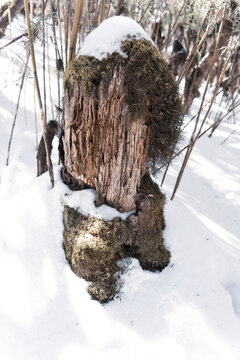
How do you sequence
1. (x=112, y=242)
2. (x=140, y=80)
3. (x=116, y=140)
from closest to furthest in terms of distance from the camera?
(x=140, y=80) < (x=116, y=140) < (x=112, y=242)

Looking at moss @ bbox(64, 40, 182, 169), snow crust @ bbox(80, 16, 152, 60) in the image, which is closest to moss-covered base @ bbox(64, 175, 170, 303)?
moss @ bbox(64, 40, 182, 169)

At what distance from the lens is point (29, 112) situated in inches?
135

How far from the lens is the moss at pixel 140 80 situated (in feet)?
3.46

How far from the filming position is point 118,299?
126cm

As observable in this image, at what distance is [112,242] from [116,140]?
19.7 inches

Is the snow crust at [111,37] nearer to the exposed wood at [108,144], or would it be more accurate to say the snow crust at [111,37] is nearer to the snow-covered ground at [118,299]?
the exposed wood at [108,144]

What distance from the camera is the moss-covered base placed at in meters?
1.25

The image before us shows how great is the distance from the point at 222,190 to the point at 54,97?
287 centimetres

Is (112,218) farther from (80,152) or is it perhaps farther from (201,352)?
(201,352)

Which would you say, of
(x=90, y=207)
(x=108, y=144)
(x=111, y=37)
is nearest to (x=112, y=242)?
(x=90, y=207)

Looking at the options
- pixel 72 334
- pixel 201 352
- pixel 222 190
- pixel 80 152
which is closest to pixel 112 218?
pixel 80 152

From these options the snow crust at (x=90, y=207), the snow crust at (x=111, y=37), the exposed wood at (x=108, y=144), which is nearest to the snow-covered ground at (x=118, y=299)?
the snow crust at (x=90, y=207)

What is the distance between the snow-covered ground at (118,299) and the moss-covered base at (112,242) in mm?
49

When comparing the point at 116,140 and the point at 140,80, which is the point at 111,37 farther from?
the point at 116,140
